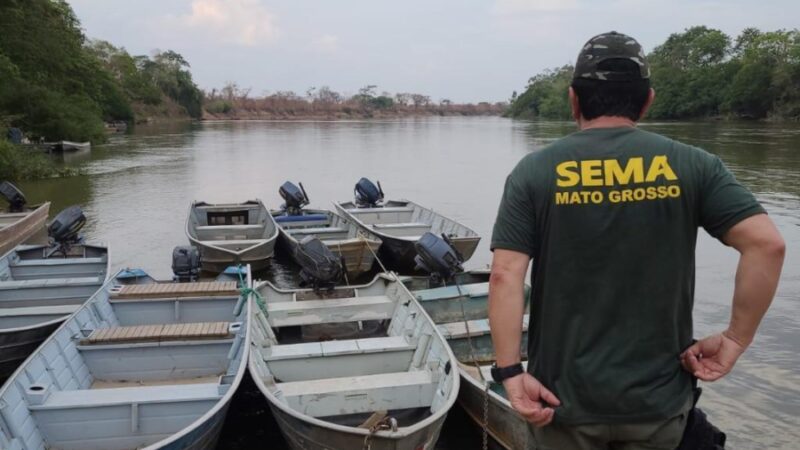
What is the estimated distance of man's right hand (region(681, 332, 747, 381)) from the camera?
224 centimetres

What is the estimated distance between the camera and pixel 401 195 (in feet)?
75.7

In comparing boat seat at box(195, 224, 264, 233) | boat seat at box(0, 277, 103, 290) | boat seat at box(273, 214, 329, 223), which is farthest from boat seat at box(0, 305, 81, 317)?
boat seat at box(273, 214, 329, 223)

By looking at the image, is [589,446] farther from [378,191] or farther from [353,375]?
[378,191]

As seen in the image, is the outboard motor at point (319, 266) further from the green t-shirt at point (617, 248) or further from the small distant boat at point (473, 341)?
the green t-shirt at point (617, 248)

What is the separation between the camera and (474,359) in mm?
6652

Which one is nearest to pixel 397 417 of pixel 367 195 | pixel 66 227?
pixel 66 227

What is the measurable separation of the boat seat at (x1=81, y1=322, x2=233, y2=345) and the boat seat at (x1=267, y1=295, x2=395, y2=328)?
813 mm

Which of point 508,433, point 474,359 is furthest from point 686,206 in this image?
point 474,359

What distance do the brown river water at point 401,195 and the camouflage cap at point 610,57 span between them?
16.3 ft

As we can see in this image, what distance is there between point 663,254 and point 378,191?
537 inches

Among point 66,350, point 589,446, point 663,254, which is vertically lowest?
point 66,350

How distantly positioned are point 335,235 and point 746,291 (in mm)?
11496

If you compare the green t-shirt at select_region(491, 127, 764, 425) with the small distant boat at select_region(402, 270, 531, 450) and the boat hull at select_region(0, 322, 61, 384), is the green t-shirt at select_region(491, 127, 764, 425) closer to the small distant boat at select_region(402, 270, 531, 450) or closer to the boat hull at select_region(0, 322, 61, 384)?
the small distant boat at select_region(402, 270, 531, 450)

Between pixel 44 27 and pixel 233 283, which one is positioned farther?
pixel 44 27
